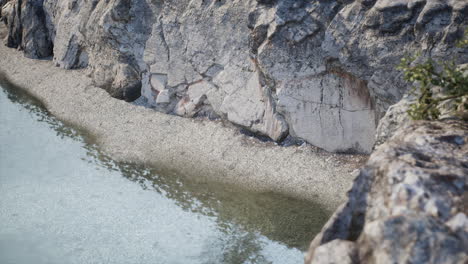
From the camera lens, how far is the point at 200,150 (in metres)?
8.35

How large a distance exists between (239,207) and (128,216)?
64.3 inches

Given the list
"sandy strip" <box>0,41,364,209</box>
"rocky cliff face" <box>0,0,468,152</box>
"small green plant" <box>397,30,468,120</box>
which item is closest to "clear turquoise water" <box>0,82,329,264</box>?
"sandy strip" <box>0,41,364,209</box>

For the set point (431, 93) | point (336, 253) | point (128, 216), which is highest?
point (431, 93)

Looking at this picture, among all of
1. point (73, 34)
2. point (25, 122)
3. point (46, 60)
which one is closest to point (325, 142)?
point (25, 122)

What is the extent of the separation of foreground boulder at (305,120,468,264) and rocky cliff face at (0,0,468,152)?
3165 mm

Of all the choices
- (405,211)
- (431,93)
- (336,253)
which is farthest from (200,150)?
(405,211)

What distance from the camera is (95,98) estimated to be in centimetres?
1069

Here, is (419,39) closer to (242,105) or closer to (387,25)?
(387,25)

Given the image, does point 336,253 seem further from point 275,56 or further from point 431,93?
point 275,56

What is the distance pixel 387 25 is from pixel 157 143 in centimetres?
460

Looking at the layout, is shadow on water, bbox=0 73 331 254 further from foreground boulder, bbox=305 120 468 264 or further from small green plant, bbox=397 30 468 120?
foreground boulder, bbox=305 120 468 264

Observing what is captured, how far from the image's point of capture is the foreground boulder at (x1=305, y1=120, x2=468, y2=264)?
10.3 ft

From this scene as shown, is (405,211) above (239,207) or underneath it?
above

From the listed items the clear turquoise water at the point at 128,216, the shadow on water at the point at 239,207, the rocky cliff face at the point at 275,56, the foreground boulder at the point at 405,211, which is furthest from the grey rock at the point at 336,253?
the rocky cliff face at the point at 275,56
